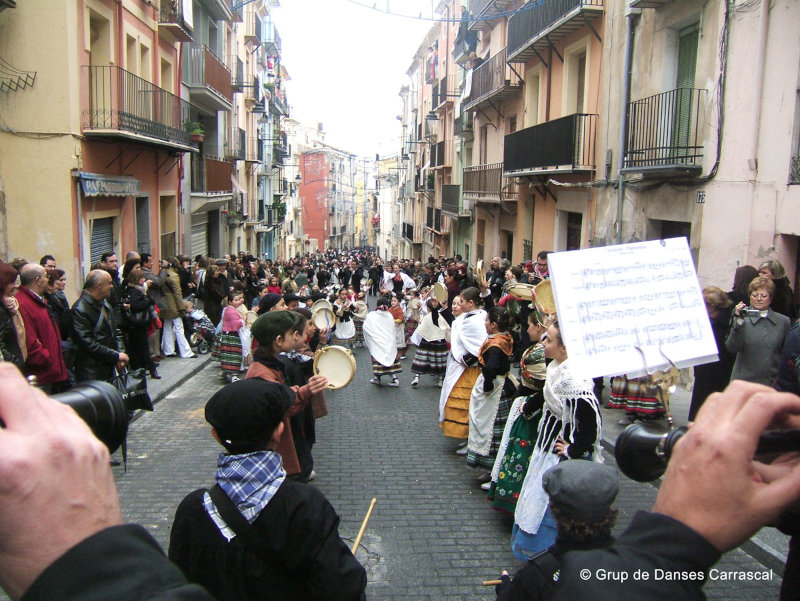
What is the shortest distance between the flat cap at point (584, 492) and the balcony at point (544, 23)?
14.3 metres

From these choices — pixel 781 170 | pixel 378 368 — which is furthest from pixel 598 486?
pixel 378 368

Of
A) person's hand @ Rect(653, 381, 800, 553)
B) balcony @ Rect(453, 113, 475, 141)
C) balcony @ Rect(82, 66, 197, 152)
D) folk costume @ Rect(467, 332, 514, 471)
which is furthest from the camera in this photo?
balcony @ Rect(453, 113, 475, 141)

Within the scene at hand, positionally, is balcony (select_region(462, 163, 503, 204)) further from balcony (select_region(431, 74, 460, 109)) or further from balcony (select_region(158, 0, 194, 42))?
balcony (select_region(158, 0, 194, 42))

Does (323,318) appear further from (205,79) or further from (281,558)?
(205,79)

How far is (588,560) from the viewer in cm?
125

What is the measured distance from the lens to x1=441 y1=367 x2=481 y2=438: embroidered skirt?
838 cm

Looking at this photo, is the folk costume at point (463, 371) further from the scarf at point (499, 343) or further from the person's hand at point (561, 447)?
the person's hand at point (561, 447)

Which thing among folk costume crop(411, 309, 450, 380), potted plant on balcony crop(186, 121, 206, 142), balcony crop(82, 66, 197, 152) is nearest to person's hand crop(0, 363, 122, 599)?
folk costume crop(411, 309, 450, 380)

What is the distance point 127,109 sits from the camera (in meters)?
15.8

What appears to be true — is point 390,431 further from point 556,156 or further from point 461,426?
point 556,156

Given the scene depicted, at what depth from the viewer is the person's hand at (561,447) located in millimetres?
5000

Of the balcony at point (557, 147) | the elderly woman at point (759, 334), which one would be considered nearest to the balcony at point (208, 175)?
the balcony at point (557, 147)

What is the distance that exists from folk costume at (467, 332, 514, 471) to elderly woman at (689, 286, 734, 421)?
2.18 metres

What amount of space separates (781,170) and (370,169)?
114 meters
